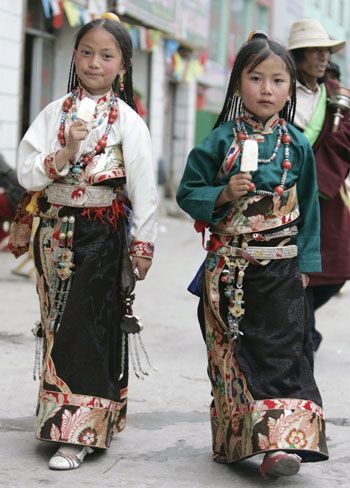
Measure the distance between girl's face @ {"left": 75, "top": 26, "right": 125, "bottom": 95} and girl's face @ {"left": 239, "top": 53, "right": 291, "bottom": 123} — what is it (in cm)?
55

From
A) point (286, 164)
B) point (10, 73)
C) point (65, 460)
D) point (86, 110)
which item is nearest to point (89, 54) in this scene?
point (86, 110)

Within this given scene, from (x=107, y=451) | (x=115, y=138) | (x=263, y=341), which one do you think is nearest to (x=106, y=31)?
(x=115, y=138)

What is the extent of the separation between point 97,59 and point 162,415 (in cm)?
178

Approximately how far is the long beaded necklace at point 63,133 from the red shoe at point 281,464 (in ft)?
4.35

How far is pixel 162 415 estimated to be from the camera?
5008 mm

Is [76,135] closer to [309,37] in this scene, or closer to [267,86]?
[267,86]

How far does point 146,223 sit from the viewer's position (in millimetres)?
4207

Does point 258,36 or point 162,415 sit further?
point 162,415

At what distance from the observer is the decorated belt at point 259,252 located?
159 inches

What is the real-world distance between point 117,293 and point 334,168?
1.99 m

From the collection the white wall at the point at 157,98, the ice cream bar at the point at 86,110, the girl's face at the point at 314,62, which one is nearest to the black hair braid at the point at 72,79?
the ice cream bar at the point at 86,110

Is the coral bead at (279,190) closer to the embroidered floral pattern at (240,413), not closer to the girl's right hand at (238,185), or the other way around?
the girl's right hand at (238,185)

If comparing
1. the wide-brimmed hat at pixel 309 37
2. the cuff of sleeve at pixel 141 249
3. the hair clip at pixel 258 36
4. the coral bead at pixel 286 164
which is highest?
the wide-brimmed hat at pixel 309 37

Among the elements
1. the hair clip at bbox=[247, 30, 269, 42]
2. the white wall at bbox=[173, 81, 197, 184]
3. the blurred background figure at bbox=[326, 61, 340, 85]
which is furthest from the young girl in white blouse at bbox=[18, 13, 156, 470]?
the white wall at bbox=[173, 81, 197, 184]
